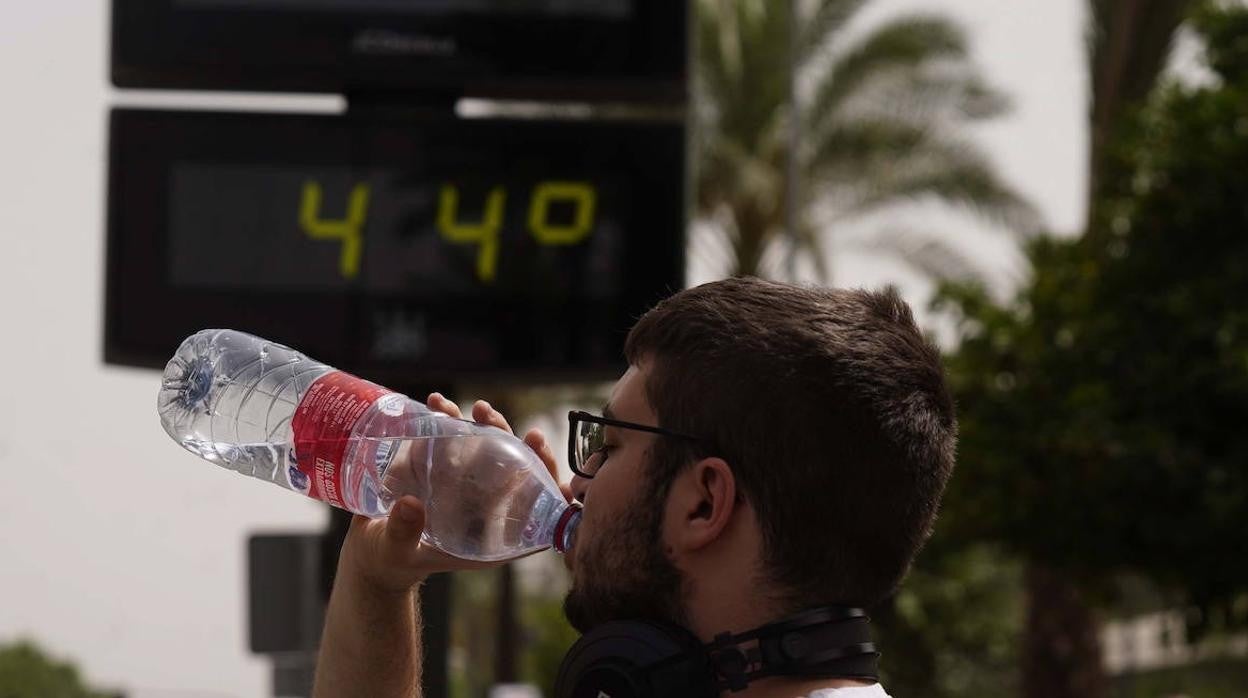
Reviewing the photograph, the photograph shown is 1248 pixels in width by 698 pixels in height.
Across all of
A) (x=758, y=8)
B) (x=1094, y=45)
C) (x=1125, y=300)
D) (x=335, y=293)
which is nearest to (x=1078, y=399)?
(x=1125, y=300)

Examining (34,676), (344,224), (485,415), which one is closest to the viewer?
(485,415)

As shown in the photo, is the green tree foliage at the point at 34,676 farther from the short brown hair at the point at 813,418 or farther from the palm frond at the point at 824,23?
the palm frond at the point at 824,23

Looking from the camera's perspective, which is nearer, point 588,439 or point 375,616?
point 588,439

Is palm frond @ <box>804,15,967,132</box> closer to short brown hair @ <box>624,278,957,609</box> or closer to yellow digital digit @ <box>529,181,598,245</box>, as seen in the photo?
yellow digital digit @ <box>529,181,598,245</box>

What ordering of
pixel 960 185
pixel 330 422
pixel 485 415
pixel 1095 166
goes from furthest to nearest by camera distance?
pixel 960 185 → pixel 1095 166 → pixel 330 422 → pixel 485 415

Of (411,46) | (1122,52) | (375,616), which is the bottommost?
(375,616)

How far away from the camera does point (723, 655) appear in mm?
2383

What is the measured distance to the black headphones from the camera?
236 centimetres

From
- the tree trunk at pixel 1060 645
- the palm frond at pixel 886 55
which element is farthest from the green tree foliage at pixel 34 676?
the palm frond at pixel 886 55

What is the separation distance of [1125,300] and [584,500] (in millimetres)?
11474

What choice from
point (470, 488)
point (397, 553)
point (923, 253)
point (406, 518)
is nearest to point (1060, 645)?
point (923, 253)

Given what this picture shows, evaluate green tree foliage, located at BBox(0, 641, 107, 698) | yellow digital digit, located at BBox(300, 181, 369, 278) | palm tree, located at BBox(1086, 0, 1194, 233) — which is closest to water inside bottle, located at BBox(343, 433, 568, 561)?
yellow digital digit, located at BBox(300, 181, 369, 278)

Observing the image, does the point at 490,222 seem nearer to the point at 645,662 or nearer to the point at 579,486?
the point at 579,486

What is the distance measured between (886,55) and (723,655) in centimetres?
1663
